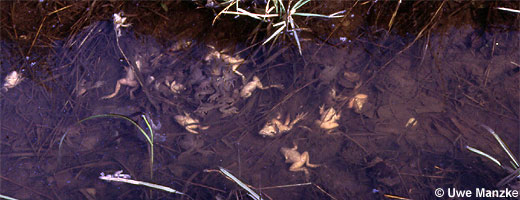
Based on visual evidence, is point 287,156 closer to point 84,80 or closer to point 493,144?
point 493,144

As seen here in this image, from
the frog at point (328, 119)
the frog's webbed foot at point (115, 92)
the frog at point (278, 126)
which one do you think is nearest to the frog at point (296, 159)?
the frog at point (278, 126)

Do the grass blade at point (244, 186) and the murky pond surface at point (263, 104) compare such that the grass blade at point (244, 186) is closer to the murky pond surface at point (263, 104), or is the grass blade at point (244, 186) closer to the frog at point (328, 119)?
the murky pond surface at point (263, 104)

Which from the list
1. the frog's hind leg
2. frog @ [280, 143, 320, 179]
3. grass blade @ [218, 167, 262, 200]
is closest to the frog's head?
frog @ [280, 143, 320, 179]

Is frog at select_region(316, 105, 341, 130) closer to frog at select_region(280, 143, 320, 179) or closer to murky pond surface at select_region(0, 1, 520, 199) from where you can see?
murky pond surface at select_region(0, 1, 520, 199)

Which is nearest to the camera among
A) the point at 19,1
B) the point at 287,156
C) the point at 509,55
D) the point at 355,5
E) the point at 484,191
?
the point at 484,191

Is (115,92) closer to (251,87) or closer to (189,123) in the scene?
(189,123)

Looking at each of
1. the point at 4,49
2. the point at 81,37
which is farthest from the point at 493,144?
the point at 4,49

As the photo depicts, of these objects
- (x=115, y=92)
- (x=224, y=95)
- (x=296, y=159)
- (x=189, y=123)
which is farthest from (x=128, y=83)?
(x=296, y=159)
